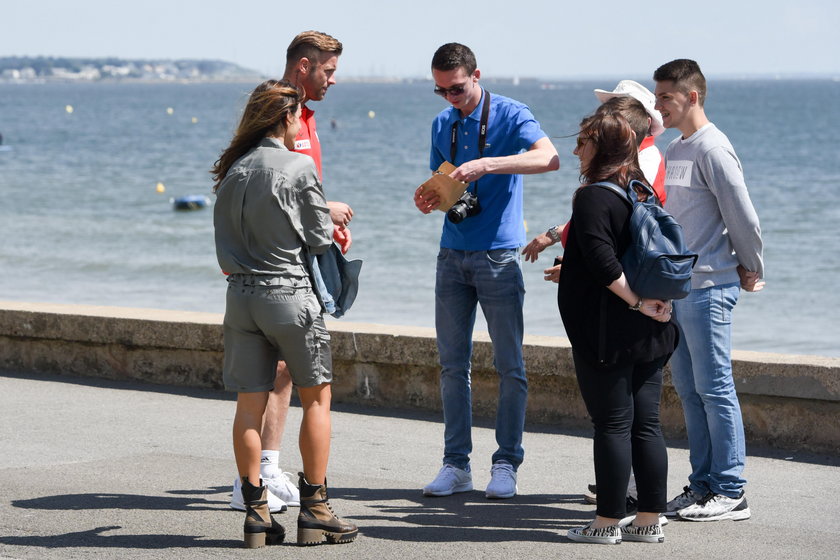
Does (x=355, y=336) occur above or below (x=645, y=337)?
below

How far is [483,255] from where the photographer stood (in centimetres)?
535

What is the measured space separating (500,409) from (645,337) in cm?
119

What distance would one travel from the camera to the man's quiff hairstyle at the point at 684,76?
4852mm

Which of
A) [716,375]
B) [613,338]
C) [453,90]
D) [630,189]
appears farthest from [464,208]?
[716,375]

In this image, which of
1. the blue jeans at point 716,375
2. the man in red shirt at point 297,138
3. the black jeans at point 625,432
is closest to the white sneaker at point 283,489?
the man in red shirt at point 297,138

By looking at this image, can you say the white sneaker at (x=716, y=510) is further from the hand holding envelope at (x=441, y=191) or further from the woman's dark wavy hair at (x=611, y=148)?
the hand holding envelope at (x=441, y=191)

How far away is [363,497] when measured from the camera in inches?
205

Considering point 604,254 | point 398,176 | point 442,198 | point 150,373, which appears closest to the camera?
point 604,254

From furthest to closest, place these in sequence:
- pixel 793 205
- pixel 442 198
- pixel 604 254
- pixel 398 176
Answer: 1. pixel 398 176
2. pixel 793 205
3. pixel 442 198
4. pixel 604 254

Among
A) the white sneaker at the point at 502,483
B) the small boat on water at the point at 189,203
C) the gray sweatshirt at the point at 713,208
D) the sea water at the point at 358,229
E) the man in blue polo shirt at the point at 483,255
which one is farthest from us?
the small boat on water at the point at 189,203

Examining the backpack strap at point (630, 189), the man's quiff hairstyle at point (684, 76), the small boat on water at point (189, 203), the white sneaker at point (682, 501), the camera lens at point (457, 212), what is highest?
the man's quiff hairstyle at point (684, 76)

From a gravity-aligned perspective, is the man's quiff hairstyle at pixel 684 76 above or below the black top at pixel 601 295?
above

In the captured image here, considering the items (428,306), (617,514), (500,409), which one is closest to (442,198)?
(500,409)

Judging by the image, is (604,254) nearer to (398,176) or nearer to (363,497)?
(363,497)
